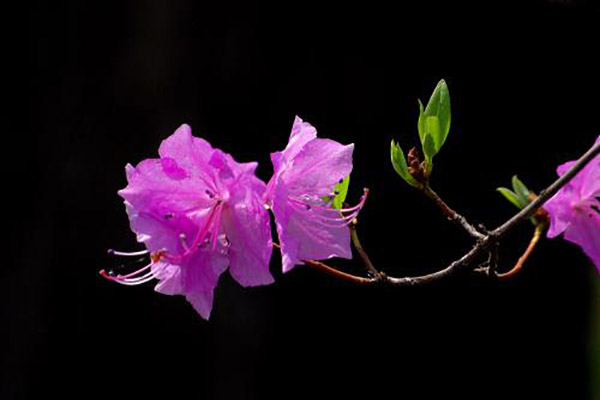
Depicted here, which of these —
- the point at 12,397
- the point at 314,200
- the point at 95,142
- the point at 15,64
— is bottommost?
the point at 12,397

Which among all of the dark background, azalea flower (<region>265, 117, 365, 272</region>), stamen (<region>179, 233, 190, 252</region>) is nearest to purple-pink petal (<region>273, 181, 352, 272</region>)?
azalea flower (<region>265, 117, 365, 272</region>)

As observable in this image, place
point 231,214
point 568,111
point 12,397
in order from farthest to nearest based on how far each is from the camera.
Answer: point 568,111 < point 12,397 < point 231,214

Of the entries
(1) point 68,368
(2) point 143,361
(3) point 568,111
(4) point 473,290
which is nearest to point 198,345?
(2) point 143,361

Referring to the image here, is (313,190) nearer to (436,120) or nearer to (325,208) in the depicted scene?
(325,208)

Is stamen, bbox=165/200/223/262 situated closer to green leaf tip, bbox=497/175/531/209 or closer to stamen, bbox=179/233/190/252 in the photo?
stamen, bbox=179/233/190/252

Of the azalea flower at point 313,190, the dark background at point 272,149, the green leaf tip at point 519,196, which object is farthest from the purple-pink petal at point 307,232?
the dark background at point 272,149

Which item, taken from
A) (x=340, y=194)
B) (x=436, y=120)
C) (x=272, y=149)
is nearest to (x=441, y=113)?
(x=436, y=120)

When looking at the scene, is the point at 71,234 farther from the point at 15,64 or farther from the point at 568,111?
the point at 568,111
